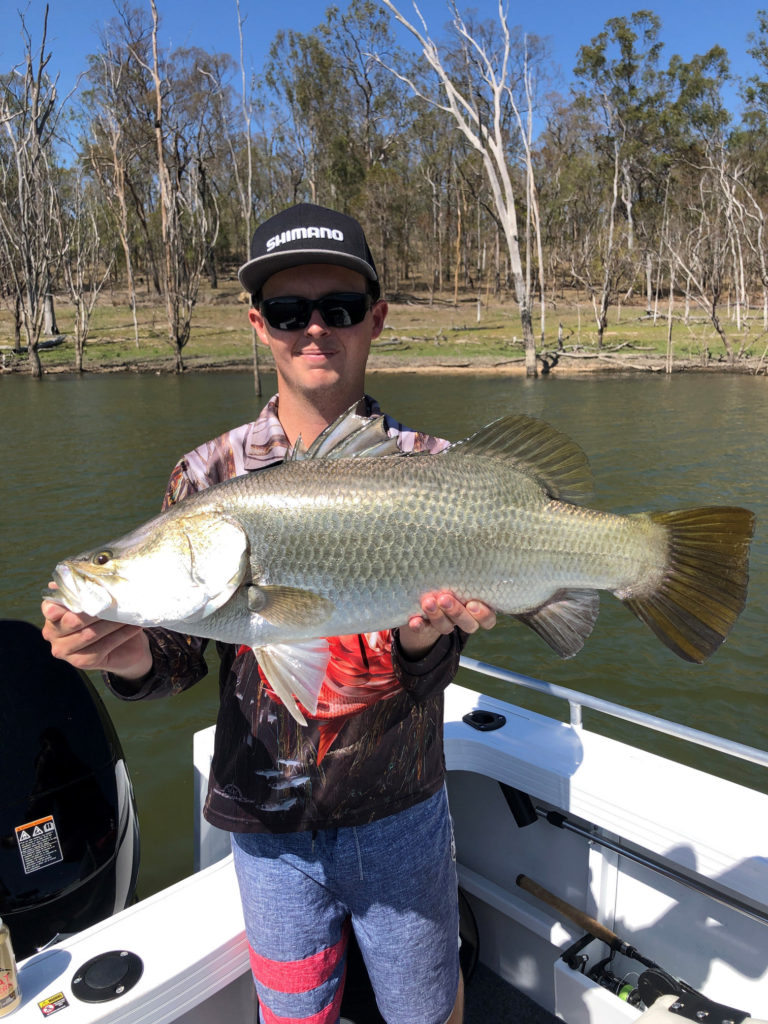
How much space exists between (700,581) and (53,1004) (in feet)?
7.16

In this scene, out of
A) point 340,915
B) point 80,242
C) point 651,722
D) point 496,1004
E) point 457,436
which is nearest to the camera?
point 340,915

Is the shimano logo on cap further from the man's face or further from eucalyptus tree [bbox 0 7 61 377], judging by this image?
eucalyptus tree [bbox 0 7 61 377]

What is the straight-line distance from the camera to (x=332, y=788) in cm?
220

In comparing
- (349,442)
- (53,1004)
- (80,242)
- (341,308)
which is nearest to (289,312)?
(341,308)

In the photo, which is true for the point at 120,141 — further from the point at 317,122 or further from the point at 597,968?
the point at 597,968

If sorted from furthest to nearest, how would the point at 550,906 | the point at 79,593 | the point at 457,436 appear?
the point at 457,436
the point at 550,906
the point at 79,593

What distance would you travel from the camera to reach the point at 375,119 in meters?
56.5

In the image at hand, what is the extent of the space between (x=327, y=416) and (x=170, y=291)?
3628 centimetres

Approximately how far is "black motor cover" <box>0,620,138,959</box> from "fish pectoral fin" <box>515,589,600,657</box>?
6.80ft

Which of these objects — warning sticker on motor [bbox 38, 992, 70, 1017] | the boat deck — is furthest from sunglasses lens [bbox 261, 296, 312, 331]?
the boat deck

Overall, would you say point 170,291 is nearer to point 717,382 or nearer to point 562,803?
point 717,382

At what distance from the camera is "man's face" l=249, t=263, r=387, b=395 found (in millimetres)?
2465

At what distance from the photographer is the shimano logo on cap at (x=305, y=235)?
238 cm

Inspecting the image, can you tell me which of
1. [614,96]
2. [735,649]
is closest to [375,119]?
[614,96]
